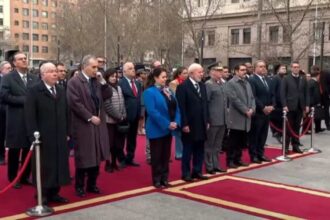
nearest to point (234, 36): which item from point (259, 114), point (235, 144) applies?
point (259, 114)

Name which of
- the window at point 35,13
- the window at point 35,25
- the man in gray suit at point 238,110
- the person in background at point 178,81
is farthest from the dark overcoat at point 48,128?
the window at point 35,13

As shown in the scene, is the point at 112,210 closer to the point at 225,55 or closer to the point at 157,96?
the point at 157,96

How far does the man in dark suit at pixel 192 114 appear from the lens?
24.1ft

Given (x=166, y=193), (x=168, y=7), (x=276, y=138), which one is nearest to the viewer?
(x=166, y=193)

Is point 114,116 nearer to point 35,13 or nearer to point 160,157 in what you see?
point 160,157

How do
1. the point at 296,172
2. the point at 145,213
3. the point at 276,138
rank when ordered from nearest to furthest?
the point at 145,213
the point at 296,172
the point at 276,138

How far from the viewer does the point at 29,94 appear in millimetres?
5977

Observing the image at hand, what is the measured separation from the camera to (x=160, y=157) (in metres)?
7.15

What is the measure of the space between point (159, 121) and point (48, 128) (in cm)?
167

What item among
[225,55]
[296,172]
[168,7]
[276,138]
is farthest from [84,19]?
[296,172]

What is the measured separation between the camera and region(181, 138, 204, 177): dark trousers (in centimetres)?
748

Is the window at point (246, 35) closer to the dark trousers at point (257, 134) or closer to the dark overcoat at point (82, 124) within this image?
the dark trousers at point (257, 134)

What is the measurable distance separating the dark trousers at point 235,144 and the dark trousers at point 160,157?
75.3 inches

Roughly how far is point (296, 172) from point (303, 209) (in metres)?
2.38
